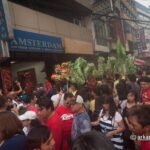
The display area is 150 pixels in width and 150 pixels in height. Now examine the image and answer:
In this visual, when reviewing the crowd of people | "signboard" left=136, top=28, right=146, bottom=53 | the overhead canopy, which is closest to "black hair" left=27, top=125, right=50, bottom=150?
the crowd of people

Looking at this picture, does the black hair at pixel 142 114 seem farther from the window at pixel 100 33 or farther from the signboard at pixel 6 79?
the window at pixel 100 33

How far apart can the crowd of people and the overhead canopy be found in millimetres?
9594

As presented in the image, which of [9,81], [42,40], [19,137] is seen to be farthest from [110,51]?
[19,137]

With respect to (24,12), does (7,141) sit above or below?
below

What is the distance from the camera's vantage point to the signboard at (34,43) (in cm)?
1484

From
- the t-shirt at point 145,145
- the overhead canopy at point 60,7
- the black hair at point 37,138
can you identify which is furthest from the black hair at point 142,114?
the overhead canopy at point 60,7

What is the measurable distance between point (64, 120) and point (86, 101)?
2.46 metres

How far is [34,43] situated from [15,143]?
1295 centimetres

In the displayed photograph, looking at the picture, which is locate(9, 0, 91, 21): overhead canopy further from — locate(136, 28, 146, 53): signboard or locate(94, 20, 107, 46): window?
locate(136, 28, 146, 53): signboard

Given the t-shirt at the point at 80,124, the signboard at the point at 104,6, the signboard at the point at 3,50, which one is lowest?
the t-shirt at the point at 80,124

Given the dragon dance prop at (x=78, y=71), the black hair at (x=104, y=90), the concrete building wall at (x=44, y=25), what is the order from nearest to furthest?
1. the black hair at (x=104, y=90)
2. the dragon dance prop at (x=78, y=71)
3. the concrete building wall at (x=44, y=25)

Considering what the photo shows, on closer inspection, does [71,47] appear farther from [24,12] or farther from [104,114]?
[104,114]

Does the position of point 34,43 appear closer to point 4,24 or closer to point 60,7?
point 4,24

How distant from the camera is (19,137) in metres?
3.71
